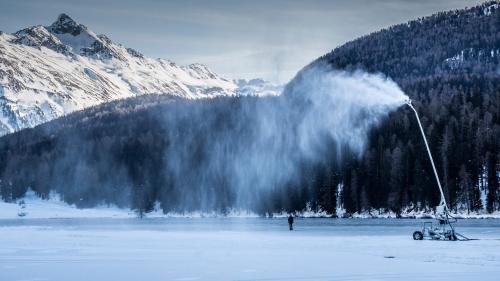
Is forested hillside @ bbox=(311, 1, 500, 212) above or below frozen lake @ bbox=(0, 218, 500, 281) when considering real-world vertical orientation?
above

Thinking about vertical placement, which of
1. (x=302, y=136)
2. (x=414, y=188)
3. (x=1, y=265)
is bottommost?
(x=1, y=265)

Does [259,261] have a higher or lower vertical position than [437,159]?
lower

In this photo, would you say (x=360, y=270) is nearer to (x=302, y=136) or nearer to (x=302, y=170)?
(x=302, y=170)

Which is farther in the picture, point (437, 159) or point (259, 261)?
point (437, 159)

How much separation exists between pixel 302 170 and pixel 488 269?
14153cm

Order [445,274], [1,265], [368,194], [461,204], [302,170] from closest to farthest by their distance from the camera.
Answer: [445,274], [1,265], [461,204], [368,194], [302,170]

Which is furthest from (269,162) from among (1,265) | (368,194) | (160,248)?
(1,265)

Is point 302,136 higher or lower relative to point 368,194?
higher

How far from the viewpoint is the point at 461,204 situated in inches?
5472

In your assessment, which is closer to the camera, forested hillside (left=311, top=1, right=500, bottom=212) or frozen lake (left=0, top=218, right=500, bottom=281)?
frozen lake (left=0, top=218, right=500, bottom=281)

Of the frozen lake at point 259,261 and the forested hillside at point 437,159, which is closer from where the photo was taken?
the frozen lake at point 259,261

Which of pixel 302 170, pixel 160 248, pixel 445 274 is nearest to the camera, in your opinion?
pixel 445 274

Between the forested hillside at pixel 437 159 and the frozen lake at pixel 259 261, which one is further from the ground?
the forested hillside at pixel 437 159

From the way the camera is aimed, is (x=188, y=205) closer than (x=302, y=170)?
No
